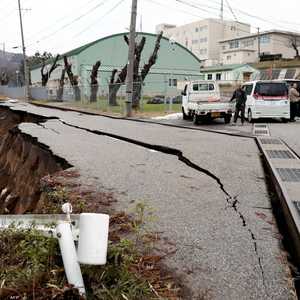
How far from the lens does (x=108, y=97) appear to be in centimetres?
3447

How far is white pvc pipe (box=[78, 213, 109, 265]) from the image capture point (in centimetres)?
301

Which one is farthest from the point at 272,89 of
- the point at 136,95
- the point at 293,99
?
the point at 136,95

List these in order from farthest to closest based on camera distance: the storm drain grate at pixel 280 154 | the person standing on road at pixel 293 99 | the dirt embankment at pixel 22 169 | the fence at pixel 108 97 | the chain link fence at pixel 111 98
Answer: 1. the fence at pixel 108 97
2. the chain link fence at pixel 111 98
3. the person standing on road at pixel 293 99
4. the storm drain grate at pixel 280 154
5. the dirt embankment at pixel 22 169

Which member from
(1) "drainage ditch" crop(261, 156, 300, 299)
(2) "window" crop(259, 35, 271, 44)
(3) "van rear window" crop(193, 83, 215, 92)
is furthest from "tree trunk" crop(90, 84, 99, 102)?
(2) "window" crop(259, 35, 271, 44)

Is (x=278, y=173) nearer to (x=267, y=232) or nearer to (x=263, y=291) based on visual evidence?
(x=267, y=232)

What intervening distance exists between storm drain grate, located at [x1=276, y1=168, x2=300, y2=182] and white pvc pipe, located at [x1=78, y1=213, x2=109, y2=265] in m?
4.94

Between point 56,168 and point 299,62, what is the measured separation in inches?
2477

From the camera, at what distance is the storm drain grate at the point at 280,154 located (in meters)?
10.0

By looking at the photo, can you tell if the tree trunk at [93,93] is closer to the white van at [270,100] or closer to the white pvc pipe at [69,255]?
the white van at [270,100]

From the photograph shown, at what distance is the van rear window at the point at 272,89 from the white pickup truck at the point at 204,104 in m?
1.49

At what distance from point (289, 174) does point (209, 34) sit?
343ft

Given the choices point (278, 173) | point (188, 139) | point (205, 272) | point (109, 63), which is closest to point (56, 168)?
point (278, 173)

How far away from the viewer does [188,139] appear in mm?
13398

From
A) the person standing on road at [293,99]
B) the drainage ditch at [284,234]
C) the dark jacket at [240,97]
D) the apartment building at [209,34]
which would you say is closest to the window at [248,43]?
the apartment building at [209,34]
